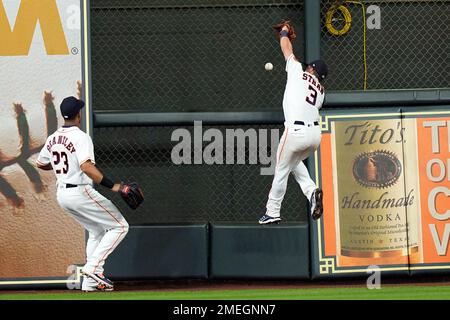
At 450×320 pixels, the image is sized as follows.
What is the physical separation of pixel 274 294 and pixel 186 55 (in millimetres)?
2968

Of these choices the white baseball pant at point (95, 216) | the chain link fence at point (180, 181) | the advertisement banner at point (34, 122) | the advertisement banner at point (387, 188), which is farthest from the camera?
the chain link fence at point (180, 181)

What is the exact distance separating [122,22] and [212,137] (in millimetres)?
1580

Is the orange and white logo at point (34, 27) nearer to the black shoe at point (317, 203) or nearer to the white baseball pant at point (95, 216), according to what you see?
the white baseball pant at point (95, 216)

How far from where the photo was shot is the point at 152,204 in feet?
41.2

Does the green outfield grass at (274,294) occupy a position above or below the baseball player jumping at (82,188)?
below

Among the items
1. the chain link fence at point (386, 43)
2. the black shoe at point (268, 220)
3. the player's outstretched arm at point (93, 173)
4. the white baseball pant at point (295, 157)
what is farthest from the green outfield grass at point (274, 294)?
the chain link fence at point (386, 43)

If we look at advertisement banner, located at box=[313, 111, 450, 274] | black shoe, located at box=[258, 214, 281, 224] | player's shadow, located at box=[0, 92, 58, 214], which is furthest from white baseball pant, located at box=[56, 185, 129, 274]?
advertisement banner, located at box=[313, 111, 450, 274]

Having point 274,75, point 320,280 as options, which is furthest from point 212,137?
point 320,280

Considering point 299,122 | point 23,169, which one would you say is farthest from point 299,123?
point 23,169

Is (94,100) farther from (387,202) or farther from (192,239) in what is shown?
(387,202)

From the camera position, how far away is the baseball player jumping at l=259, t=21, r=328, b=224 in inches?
430

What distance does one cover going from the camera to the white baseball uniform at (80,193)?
1079cm

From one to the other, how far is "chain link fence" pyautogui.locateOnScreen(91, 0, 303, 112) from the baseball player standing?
1.57m

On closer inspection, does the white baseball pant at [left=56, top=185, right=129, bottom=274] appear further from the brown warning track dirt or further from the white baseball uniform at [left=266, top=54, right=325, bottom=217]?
the white baseball uniform at [left=266, top=54, right=325, bottom=217]
